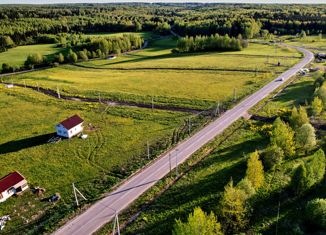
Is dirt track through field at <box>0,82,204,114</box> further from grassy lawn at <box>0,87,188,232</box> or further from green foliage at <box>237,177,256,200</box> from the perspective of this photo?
green foliage at <box>237,177,256,200</box>

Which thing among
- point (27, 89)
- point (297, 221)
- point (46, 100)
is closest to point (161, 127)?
point (297, 221)

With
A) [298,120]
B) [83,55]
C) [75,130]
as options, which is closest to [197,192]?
[298,120]

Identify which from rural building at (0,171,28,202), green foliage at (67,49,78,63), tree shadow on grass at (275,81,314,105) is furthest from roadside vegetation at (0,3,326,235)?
green foliage at (67,49,78,63)

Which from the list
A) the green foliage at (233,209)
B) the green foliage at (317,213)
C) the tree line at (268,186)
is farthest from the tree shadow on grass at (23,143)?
the green foliage at (317,213)

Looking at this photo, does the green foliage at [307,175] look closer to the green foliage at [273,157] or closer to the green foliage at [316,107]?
the green foliage at [273,157]

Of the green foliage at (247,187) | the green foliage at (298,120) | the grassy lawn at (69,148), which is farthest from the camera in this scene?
the green foliage at (298,120)

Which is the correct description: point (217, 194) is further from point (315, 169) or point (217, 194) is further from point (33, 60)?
point (33, 60)
